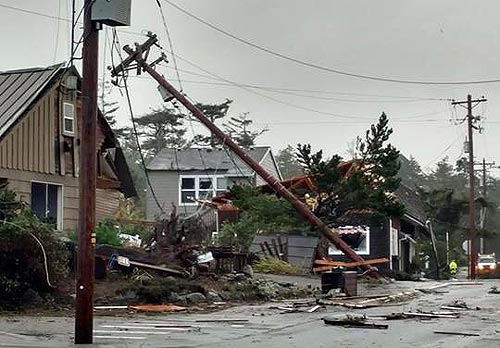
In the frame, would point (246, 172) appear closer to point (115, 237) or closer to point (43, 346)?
point (115, 237)

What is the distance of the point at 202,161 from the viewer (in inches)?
2324

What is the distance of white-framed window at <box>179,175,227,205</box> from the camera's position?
5887 centimetres

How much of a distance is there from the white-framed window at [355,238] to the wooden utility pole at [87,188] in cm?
2659

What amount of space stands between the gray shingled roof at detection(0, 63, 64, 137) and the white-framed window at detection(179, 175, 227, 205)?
29.9 metres

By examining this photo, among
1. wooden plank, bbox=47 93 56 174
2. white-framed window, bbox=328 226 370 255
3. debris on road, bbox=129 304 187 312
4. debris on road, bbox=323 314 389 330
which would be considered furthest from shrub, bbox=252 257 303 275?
debris on road, bbox=323 314 389 330

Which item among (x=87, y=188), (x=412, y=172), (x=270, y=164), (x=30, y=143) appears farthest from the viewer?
(x=412, y=172)

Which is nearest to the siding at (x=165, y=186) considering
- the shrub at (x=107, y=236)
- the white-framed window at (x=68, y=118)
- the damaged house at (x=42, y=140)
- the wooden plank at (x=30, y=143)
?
the damaged house at (x=42, y=140)

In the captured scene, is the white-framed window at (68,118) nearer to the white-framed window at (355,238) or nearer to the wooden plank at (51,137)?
the wooden plank at (51,137)

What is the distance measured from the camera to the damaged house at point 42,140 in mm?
25359

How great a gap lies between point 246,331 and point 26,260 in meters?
6.15

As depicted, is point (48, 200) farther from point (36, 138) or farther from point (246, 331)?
point (246, 331)

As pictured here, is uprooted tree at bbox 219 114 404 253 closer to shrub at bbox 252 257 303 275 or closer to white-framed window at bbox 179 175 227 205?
shrub at bbox 252 257 303 275

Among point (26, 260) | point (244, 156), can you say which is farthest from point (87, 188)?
point (244, 156)

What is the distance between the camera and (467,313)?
796 inches
